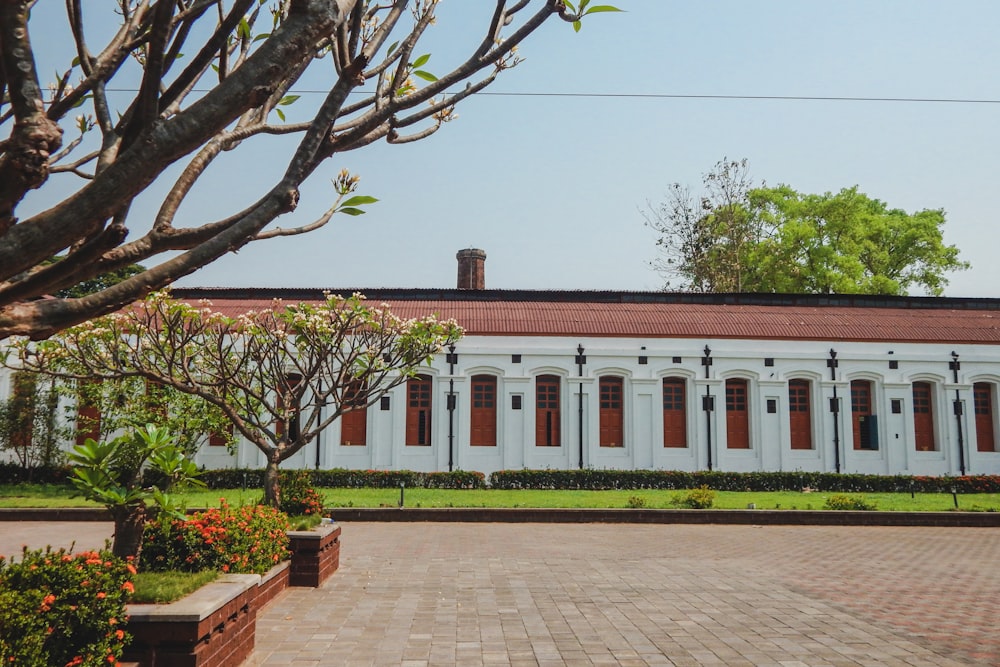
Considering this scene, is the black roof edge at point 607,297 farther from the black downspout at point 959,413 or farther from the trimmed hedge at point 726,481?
the trimmed hedge at point 726,481

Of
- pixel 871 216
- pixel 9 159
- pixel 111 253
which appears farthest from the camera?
pixel 871 216

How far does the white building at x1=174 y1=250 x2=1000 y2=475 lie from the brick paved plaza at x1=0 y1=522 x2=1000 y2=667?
10.8 m

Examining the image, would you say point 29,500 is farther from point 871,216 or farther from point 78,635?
point 871,216

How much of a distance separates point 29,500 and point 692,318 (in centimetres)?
2129

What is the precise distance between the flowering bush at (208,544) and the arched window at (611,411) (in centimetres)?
1913

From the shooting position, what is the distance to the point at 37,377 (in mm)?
24000

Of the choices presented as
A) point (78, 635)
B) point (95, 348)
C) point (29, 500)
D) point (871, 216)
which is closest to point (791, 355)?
point (871, 216)

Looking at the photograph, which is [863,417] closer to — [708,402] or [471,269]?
[708,402]

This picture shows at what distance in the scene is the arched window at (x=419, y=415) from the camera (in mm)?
26266

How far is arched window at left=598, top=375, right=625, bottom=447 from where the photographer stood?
26562 millimetres

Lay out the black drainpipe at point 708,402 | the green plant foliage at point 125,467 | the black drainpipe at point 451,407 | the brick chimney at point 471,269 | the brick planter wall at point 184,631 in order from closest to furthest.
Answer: the brick planter wall at point 184,631 → the green plant foliage at point 125,467 → the black drainpipe at point 451,407 → the black drainpipe at point 708,402 → the brick chimney at point 471,269

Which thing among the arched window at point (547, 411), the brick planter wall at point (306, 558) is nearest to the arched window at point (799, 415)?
the arched window at point (547, 411)

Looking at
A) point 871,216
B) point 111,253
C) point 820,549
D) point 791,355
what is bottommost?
point 820,549

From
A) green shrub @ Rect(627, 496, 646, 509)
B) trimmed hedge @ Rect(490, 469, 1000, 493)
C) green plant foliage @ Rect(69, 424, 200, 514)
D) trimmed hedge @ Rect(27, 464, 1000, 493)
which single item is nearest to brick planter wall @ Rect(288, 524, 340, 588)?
green plant foliage @ Rect(69, 424, 200, 514)
